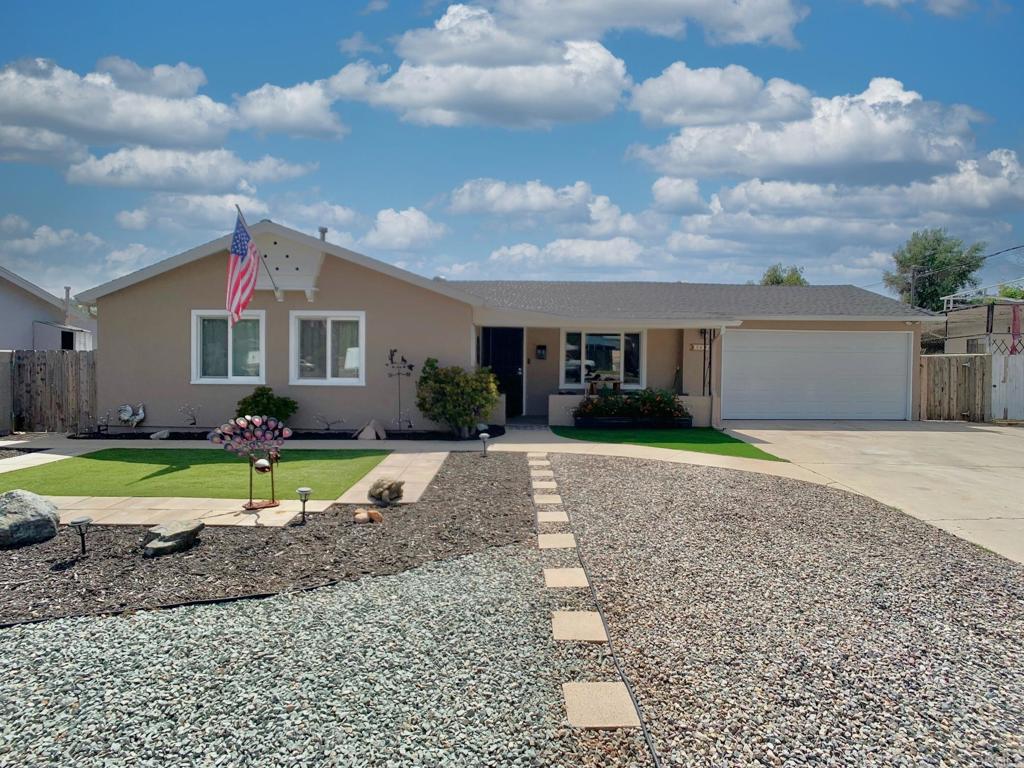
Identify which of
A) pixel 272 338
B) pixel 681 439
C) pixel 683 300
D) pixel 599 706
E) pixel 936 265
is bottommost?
pixel 599 706

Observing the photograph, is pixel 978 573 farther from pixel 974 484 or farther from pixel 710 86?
pixel 710 86

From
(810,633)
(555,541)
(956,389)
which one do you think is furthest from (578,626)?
(956,389)

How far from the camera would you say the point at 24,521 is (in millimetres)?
5961

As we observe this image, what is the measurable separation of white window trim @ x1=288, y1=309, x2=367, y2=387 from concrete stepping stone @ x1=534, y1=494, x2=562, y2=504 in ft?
21.1

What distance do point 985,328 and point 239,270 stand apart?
19714 mm

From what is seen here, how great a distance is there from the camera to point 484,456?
1108cm

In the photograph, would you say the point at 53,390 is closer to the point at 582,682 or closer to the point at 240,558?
the point at 240,558

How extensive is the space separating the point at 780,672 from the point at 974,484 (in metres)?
7.32

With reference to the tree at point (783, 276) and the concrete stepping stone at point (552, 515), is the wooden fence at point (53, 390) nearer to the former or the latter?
the concrete stepping stone at point (552, 515)

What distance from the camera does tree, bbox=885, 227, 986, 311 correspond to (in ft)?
127

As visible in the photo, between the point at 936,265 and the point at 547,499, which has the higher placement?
the point at 936,265

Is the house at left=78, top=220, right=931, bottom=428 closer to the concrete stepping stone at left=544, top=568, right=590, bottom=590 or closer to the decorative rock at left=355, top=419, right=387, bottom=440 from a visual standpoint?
the decorative rock at left=355, top=419, right=387, bottom=440

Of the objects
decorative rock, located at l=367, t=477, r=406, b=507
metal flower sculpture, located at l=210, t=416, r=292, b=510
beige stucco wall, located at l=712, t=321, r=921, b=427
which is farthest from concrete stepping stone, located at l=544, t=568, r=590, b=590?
beige stucco wall, located at l=712, t=321, r=921, b=427

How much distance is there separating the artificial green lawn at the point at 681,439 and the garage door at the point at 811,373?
2.95 meters
